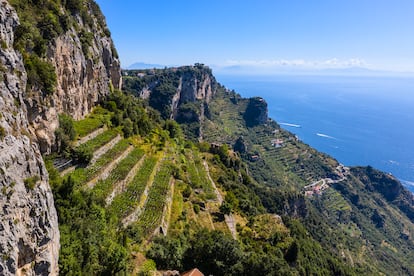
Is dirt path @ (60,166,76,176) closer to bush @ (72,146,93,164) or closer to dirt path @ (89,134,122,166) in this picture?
bush @ (72,146,93,164)

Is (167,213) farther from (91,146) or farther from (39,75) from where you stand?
(39,75)

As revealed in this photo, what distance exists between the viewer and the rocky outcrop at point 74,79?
26.5m

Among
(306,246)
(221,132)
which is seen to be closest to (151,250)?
(306,246)

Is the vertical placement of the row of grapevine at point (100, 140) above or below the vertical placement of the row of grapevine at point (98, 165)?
above

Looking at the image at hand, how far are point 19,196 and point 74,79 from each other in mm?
24004

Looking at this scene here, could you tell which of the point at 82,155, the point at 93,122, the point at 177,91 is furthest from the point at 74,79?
the point at 177,91

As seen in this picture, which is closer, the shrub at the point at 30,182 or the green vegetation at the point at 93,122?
the shrub at the point at 30,182

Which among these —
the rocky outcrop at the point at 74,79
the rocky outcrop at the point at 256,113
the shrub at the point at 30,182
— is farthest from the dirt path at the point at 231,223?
the rocky outcrop at the point at 256,113

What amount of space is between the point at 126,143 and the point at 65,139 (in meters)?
A: 12.6

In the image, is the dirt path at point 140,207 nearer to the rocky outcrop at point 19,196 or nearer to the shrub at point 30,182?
the rocky outcrop at point 19,196

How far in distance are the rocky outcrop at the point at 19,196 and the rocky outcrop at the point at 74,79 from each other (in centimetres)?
696

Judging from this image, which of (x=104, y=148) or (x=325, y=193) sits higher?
(x=104, y=148)

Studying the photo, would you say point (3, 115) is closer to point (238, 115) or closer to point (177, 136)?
point (177, 136)

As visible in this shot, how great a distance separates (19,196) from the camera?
15.6 metres
